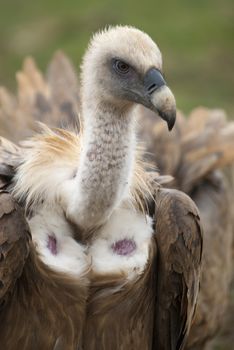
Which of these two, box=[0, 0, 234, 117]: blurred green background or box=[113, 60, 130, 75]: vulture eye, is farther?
box=[0, 0, 234, 117]: blurred green background

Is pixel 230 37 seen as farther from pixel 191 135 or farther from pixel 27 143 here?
pixel 27 143

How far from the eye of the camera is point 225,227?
8.68 meters

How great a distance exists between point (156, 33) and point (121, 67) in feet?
36.9

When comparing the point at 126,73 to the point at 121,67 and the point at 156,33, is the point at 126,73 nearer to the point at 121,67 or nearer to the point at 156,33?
the point at 121,67

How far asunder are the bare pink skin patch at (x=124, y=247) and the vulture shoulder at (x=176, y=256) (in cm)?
13

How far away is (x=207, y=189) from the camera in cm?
862

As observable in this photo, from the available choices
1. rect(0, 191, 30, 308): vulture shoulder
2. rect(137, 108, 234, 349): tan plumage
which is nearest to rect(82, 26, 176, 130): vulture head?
rect(0, 191, 30, 308): vulture shoulder

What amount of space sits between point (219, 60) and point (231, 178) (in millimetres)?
6779

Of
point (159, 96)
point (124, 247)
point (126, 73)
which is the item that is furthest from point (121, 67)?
point (124, 247)

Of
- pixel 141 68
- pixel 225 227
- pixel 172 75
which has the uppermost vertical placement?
pixel 172 75

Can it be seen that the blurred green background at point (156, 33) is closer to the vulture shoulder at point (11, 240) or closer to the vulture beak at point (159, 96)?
the vulture shoulder at point (11, 240)

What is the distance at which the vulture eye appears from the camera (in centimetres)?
590

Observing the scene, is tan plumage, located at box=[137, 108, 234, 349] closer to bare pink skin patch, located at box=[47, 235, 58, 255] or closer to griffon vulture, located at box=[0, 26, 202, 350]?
griffon vulture, located at box=[0, 26, 202, 350]

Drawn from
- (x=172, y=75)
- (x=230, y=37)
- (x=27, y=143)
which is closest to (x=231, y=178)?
(x=27, y=143)
